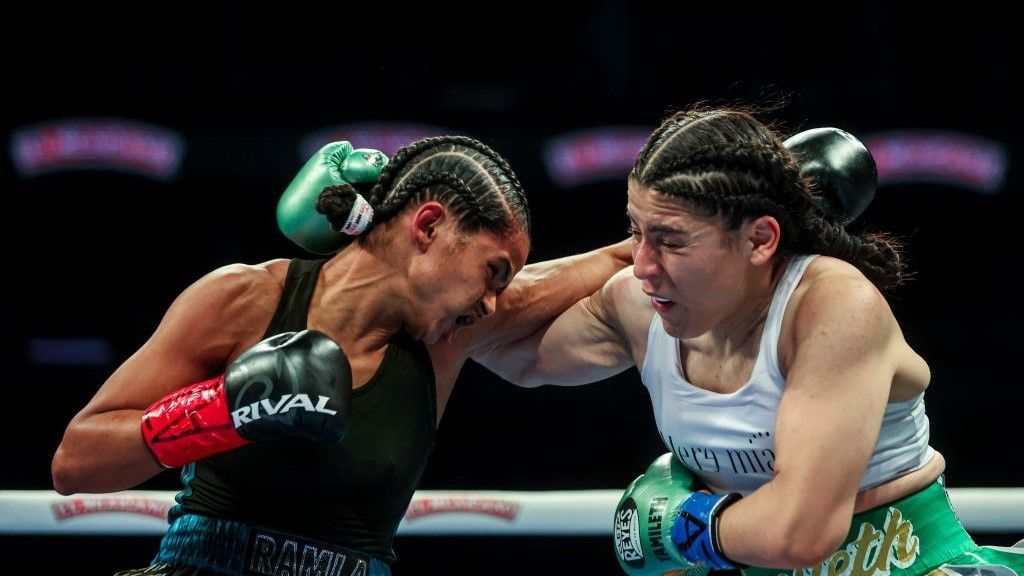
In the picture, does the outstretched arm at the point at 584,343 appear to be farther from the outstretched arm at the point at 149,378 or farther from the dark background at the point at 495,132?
the dark background at the point at 495,132

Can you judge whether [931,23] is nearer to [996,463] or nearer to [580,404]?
[996,463]

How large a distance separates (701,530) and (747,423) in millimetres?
223

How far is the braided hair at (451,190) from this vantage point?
233cm

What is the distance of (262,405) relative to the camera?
2018mm

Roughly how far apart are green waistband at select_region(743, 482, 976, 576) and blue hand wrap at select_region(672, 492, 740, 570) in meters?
0.22

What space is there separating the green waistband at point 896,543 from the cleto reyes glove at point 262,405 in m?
0.91

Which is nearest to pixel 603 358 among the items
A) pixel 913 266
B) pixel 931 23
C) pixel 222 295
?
pixel 222 295

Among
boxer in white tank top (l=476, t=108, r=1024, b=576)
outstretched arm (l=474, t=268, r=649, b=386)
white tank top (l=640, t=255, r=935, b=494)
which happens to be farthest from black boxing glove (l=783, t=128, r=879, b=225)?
outstretched arm (l=474, t=268, r=649, b=386)

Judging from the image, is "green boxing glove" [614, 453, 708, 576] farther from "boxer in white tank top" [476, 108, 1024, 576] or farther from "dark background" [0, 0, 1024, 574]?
"dark background" [0, 0, 1024, 574]

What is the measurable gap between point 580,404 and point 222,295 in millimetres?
3206

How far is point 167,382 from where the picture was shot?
2.24 metres

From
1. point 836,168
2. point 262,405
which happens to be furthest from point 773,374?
point 262,405

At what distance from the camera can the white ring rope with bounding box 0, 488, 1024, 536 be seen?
3.42m

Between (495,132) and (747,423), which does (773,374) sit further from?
(495,132)
